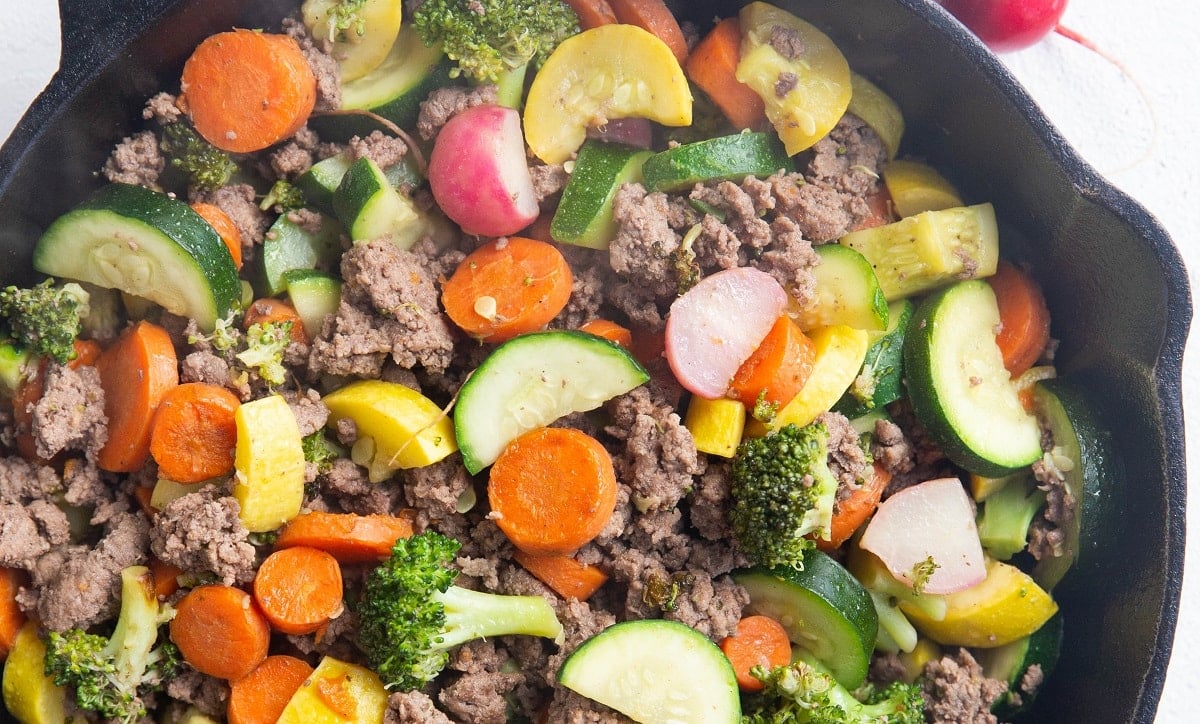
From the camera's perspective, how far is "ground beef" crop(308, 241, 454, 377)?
262 cm

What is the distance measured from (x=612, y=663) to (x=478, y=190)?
4.33 feet

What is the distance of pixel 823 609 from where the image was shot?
8.99 feet

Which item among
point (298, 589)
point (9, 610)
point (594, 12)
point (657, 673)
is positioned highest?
point (594, 12)

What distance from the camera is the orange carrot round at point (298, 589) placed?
2.52 metres

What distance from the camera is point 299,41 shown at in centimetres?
272

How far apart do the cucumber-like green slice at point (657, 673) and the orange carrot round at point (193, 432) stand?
1.07 m

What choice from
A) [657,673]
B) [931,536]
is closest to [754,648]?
[657,673]

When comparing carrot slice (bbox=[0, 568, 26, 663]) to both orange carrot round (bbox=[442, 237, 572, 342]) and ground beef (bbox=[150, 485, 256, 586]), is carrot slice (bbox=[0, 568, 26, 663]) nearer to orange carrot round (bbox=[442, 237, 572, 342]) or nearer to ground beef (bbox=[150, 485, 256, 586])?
ground beef (bbox=[150, 485, 256, 586])

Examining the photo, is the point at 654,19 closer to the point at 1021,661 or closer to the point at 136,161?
the point at 136,161

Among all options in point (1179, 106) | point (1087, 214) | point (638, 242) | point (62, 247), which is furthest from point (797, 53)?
point (62, 247)

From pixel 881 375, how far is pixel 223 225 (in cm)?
192

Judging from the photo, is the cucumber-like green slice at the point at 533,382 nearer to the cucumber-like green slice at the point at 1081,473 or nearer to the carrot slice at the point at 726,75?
the carrot slice at the point at 726,75

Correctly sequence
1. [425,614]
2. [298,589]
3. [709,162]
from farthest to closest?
1. [709,162]
2. [298,589]
3. [425,614]

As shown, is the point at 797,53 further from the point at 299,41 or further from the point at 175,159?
the point at 175,159
